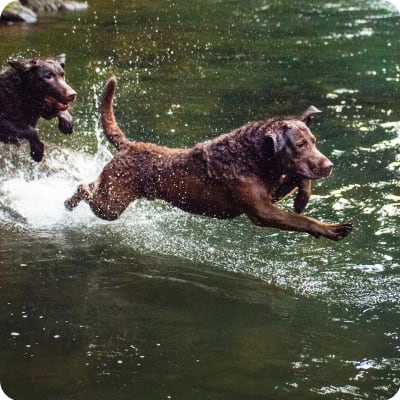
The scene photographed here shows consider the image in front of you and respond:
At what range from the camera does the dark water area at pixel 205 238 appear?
3221mm

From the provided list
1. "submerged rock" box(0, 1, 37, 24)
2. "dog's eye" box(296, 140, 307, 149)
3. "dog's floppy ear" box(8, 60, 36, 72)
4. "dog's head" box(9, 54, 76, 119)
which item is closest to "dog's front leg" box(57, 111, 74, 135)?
Result: "dog's head" box(9, 54, 76, 119)

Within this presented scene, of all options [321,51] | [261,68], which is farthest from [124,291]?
[321,51]

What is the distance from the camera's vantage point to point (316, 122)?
5.98m

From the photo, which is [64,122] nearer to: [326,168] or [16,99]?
[16,99]

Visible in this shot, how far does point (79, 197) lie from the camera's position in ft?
14.5

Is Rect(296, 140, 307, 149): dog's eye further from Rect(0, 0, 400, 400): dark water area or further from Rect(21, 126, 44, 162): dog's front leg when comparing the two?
Rect(21, 126, 44, 162): dog's front leg

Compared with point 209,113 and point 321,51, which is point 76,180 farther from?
point 321,51

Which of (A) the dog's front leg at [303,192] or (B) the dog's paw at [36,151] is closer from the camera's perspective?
(A) the dog's front leg at [303,192]

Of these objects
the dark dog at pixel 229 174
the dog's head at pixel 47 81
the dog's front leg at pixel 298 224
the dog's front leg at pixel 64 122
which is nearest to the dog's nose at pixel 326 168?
the dark dog at pixel 229 174

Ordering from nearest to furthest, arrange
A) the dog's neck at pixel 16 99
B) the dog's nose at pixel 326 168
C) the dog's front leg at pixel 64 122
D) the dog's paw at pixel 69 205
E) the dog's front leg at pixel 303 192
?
the dog's nose at pixel 326 168, the dog's front leg at pixel 303 192, the dog's paw at pixel 69 205, the dog's neck at pixel 16 99, the dog's front leg at pixel 64 122

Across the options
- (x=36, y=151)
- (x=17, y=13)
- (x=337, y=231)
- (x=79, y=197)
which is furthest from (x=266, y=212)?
(x=17, y=13)

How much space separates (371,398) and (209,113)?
3334mm

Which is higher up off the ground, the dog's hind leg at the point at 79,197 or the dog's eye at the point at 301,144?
the dog's eye at the point at 301,144

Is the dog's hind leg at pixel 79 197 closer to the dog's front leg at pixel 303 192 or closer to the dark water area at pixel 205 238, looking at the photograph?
the dark water area at pixel 205 238
